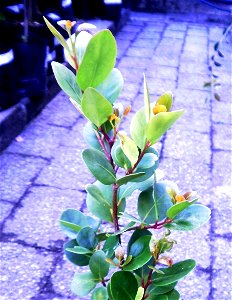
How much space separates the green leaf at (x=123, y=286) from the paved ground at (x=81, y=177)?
745mm

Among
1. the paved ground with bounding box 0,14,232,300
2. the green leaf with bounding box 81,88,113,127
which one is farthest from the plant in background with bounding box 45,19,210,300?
the paved ground with bounding box 0,14,232,300

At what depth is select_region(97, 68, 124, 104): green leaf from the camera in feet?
2.60

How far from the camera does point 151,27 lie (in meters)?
5.07

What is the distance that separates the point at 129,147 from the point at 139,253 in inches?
8.3

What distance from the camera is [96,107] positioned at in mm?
717

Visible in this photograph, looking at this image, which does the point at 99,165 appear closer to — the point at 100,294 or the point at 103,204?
the point at 103,204

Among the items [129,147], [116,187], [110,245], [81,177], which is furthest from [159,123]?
[81,177]

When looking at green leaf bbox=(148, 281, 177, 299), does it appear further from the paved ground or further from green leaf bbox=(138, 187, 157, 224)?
the paved ground

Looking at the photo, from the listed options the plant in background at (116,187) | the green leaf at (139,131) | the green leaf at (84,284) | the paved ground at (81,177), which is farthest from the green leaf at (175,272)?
the paved ground at (81,177)

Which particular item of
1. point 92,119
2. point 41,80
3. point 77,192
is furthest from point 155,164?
point 41,80

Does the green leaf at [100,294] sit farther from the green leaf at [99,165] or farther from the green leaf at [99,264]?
the green leaf at [99,165]

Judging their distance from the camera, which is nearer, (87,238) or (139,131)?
(139,131)

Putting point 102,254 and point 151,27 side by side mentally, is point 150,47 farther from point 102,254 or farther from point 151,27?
point 102,254

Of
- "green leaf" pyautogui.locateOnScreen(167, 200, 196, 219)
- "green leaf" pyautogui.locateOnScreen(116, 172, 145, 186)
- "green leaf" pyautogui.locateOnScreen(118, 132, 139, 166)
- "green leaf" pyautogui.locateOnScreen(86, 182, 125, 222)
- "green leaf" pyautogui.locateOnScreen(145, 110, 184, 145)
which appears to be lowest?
"green leaf" pyautogui.locateOnScreen(86, 182, 125, 222)
